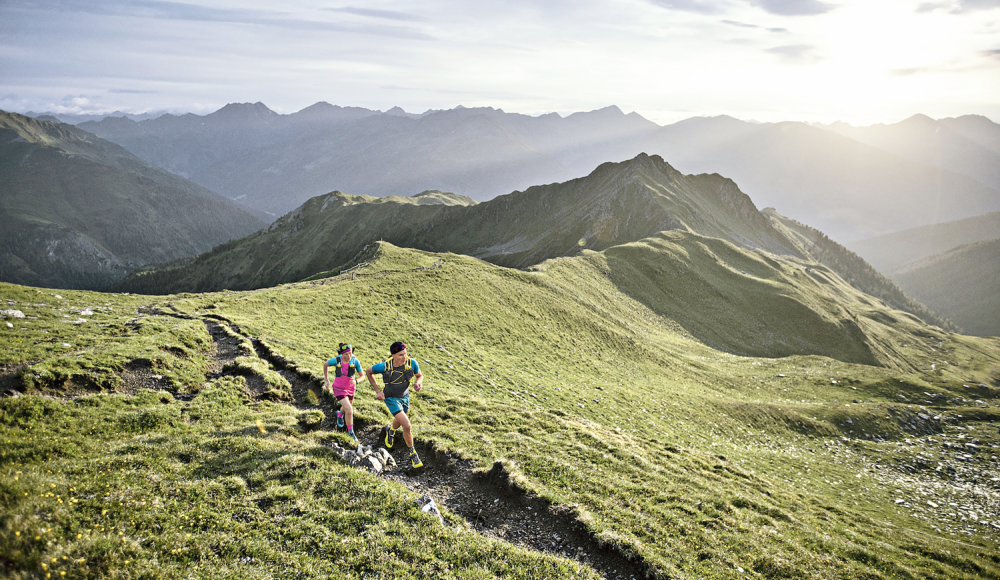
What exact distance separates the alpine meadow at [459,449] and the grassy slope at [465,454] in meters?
0.09

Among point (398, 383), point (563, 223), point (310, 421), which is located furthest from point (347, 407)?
point (563, 223)

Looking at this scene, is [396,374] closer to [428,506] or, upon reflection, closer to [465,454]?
[465,454]

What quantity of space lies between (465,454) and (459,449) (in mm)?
398

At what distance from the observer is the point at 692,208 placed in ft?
481

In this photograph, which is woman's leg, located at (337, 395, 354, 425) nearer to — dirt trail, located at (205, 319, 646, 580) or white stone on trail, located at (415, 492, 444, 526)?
dirt trail, located at (205, 319, 646, 580)

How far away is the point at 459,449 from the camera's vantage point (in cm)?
1639

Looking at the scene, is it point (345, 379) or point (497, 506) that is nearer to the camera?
point (497, 506)

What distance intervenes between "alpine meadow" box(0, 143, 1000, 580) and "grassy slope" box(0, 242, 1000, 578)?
0.30 feet

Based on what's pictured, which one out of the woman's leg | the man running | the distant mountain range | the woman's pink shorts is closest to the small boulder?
the woman's leg

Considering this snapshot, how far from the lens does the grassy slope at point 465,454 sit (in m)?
9.40

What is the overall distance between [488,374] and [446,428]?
14.4 meters

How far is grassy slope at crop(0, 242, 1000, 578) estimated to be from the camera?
30.8 feet

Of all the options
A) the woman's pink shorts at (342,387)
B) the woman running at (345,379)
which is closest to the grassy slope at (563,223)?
the woman running at (345,379)

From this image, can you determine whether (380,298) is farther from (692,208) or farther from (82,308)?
(692,208)
